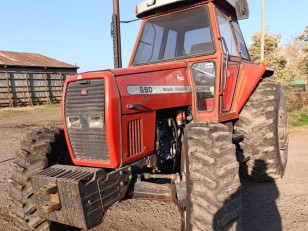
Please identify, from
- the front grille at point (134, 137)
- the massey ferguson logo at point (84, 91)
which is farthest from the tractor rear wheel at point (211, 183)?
the massey ferguson logo at point (84, 91)

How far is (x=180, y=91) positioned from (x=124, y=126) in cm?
94

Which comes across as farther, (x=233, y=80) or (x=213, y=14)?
(x=233, y=80)

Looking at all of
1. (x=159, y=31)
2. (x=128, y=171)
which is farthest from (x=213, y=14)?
(x=128, y=171)

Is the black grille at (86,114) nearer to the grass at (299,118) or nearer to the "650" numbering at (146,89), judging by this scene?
the "650" numbering at (146,89)

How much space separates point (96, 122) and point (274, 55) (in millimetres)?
24386

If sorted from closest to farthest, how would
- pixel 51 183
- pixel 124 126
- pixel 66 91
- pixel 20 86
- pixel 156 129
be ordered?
pixel 51 183
pixel 124 126
pixel 66 91
pixel 156 129
pixel 20 86

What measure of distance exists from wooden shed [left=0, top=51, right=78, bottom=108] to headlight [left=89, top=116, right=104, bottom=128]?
20.0m

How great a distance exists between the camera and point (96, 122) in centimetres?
292

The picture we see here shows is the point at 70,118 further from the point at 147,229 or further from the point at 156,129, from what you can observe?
the point at 147,229

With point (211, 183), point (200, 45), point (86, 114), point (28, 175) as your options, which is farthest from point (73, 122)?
point (200, 45)

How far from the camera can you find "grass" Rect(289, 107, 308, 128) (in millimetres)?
10768

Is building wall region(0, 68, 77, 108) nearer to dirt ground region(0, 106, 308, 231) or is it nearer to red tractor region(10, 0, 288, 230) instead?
dirt ground region(0, 106, 308, 231)

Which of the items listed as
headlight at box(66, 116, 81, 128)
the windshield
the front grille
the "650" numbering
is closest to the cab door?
the windshield

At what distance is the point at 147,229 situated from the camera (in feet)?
11.6
